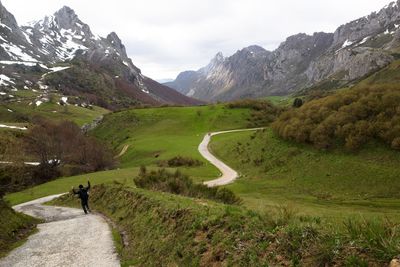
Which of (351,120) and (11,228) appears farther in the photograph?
(351,120)

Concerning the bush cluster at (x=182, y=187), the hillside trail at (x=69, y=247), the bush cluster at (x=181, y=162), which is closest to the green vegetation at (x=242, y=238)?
the hillside trail at (x=69, y=247)

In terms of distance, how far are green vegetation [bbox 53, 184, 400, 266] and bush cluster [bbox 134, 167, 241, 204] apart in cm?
589

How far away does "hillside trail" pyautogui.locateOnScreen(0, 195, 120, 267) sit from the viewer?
17422 millimetres

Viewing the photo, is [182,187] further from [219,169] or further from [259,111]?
[259,111]

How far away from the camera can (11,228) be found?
2444 cm

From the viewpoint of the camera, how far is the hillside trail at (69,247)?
686 inches

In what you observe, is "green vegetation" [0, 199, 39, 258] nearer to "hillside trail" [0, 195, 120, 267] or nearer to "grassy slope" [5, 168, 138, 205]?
"hillside trail" [0, 195, 120, 267]

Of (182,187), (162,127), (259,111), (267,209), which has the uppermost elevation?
(259,111)

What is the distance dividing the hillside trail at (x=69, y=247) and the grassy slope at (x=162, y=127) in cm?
5316

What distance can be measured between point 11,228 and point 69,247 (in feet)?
22.6

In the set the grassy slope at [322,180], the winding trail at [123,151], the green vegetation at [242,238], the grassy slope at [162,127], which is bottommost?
the grassy slope at [322,180]

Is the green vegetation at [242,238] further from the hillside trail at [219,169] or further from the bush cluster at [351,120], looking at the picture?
the bush cluster at [351,120]

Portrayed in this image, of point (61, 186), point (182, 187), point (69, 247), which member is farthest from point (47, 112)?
point (69, 247)

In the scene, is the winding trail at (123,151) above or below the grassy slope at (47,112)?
below
